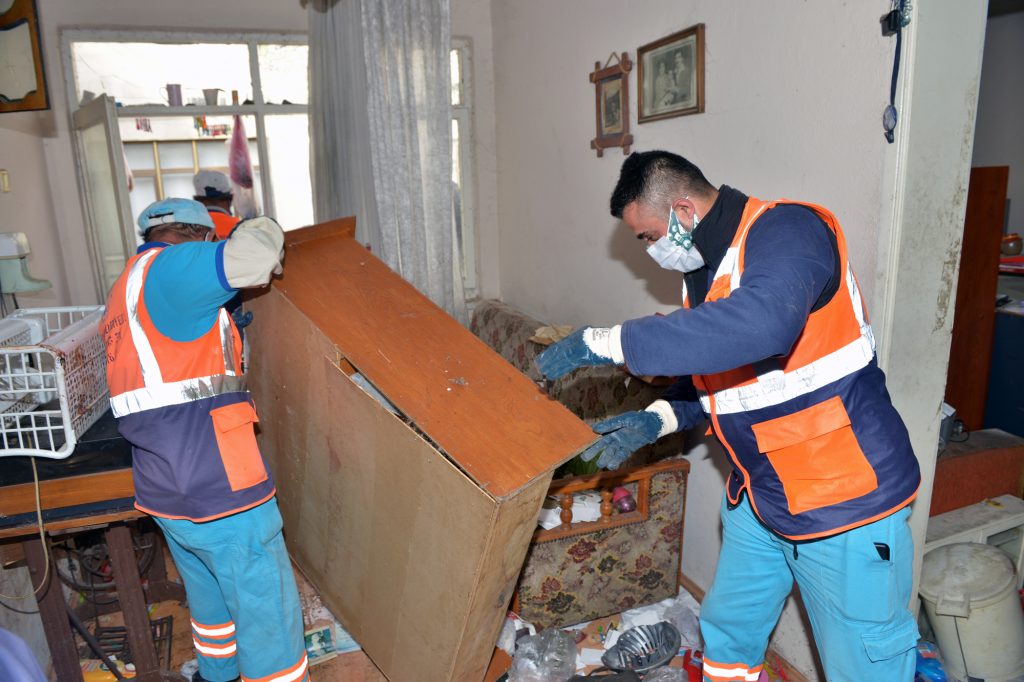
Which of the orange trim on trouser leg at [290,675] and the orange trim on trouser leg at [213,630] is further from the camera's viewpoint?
the orange trim on trouser leg at [213,630]

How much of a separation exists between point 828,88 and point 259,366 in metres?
1.81

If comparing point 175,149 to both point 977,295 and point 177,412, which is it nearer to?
point 177,412

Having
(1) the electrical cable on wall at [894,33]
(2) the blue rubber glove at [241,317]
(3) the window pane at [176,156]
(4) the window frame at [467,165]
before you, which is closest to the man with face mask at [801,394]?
(1) the electrical cable on wall at [894,33]

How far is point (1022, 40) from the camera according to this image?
3.86 m

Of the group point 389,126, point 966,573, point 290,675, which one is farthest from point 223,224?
point 966,573

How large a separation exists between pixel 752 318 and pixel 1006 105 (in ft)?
13.2

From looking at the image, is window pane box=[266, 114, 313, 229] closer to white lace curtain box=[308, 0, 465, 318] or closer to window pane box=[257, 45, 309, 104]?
window pane box=[257, 45, 309, 104]

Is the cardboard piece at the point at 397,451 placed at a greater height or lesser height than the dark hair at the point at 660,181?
lesser

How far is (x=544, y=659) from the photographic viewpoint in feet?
7.00

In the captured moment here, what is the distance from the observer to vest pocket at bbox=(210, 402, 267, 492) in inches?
67.1

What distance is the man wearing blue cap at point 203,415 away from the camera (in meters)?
1.57

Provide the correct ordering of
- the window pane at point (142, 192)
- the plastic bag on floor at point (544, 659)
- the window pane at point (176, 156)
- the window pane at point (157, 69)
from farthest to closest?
the window pane at point (176, 156), the window pane at point (142, 192), the window pane at point (157, 69), the plastic bag on floor at point (544, 659)

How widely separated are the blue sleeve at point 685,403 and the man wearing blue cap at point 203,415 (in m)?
1.12

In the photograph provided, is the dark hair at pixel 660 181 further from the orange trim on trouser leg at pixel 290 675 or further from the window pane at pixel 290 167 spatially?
the window pane at pixel 290 167
